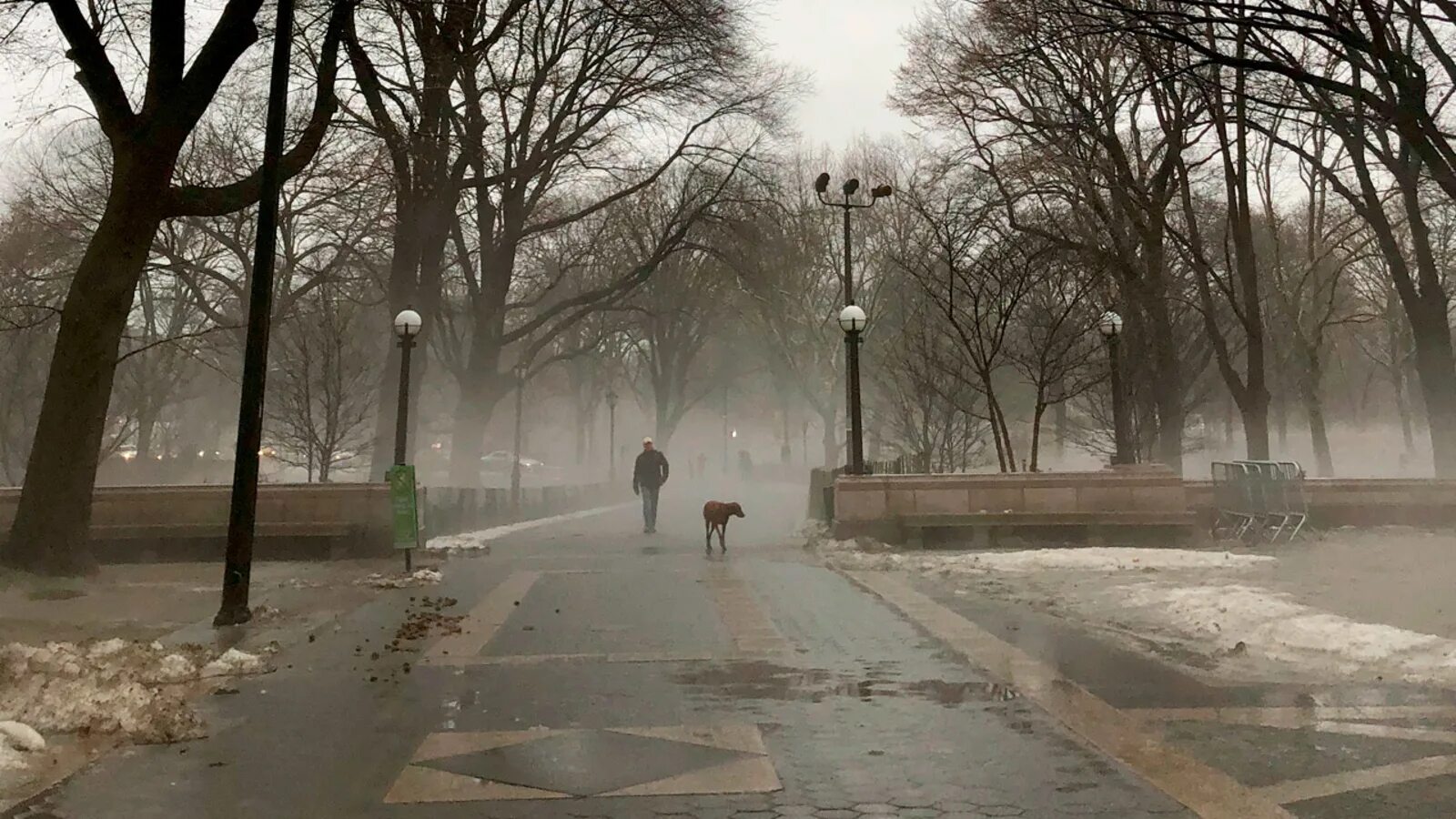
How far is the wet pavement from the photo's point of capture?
201 inches

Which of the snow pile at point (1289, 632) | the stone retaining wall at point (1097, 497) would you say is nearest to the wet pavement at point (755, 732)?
the snow pile at point (1289, 632)

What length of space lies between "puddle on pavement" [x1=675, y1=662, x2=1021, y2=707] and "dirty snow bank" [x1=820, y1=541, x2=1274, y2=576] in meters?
6.74

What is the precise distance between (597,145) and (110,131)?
16.6 meters

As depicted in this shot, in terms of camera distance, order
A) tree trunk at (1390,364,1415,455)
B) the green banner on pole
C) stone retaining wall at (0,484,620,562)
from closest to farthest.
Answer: the green banner on pole, stone retaining wall at (0,484,620,562), tree trunk at (1390,364,1415,455)

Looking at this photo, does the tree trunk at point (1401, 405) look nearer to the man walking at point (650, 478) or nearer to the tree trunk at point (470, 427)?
the tree trunk at point (470, 427)

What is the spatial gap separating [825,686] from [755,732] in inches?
51.4

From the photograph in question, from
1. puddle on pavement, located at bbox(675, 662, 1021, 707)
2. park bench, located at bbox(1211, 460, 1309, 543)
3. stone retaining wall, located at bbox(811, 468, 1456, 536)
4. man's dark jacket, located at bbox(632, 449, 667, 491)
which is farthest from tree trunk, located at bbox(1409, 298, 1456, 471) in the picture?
puddle on pavement, located at bbox(675, 662, 1021, 707)

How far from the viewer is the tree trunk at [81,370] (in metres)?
12.8

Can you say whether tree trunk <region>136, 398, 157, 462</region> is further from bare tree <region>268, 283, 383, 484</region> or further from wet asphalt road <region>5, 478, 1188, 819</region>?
wet asphalt road <region>5, 478, 1188, 819</region>

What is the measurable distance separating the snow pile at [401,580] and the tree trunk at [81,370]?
314 centimetres

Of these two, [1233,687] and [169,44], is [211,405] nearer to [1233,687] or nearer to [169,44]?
[169,44]

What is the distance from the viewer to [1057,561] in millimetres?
14984

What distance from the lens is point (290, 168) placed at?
1302cm

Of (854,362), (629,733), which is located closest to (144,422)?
(854,362)
